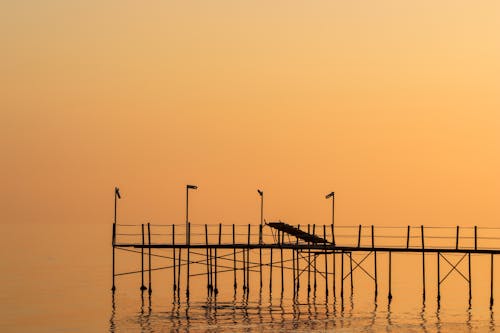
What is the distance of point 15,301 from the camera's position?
9350 centimetres

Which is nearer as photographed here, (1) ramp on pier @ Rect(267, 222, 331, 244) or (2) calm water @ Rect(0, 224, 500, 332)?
(2) calm water @ Rect(0, 224, 500, 332)

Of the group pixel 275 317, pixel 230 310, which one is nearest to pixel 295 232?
pixel 275 317

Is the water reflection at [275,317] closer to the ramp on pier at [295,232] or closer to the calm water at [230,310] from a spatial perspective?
the calm water at [230,310]

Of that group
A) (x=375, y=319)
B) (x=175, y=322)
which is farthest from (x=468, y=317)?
(x=175, y=322)

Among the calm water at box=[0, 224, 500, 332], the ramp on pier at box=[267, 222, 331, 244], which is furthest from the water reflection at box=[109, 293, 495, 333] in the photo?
the ramp on pier at box=[267, 222, 331, 244]

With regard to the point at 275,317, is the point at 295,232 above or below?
above

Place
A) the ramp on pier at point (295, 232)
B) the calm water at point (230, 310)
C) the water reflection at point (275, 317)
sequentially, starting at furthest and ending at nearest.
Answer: the ramp on pier at point (295, 232) → the calm water at point (230, 310) → the water reflection at point (275, 317)

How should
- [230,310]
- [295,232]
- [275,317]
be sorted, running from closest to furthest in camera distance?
[275,317]
[295,232]
[230,310]

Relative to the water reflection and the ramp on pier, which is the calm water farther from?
the ramp on pier

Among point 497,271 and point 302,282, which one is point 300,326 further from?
point 497,271

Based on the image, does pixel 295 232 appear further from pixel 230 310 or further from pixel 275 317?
→ pixel 230 310

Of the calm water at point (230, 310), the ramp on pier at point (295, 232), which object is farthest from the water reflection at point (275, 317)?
the ramp on pier at point (295, 232)

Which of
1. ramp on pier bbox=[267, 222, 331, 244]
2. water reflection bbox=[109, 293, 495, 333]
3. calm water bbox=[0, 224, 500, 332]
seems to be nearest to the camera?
water reflection bbox=[109, 293, 495, 333]

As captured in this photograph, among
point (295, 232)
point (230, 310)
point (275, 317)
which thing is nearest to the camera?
point (275, 317)
